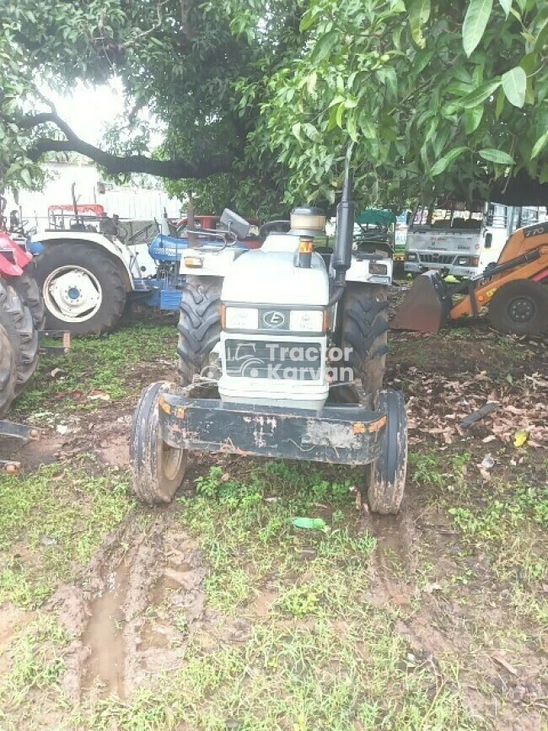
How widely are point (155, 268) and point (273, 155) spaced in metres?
2.14

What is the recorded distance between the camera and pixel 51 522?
3.35m

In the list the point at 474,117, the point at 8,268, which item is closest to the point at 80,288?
the point at 8,268

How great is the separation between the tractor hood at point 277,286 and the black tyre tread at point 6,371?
5.87 ft

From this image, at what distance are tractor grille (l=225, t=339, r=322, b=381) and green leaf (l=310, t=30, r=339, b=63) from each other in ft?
4.34

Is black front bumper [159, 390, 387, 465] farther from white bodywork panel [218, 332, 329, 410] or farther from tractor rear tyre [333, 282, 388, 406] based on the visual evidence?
tractor rear tyre [333, 282, 388, 406]

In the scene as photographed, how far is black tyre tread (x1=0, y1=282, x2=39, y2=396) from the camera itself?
447 centimetres

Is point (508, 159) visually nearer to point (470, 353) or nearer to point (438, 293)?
point (470, 353)

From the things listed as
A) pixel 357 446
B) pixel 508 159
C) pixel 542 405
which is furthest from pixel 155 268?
pixel 508 159

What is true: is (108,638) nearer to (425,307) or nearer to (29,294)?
(29,294)

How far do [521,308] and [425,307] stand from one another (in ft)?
3.81

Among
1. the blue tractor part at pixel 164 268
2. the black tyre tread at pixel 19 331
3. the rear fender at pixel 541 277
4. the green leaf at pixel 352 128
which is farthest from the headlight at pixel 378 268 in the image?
the rear fender at pixel 541 277

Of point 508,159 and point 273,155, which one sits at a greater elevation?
point 273,155

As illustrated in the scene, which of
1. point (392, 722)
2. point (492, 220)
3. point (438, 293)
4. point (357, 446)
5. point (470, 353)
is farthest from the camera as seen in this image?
point (492, 220)

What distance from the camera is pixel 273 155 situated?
307 inches
